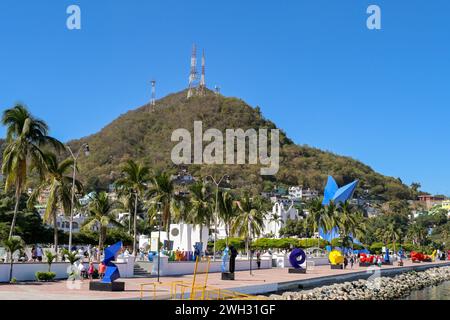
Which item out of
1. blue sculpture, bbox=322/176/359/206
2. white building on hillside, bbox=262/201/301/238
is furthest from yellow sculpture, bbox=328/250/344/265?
white building on hillside, bbox=262/201/301/238

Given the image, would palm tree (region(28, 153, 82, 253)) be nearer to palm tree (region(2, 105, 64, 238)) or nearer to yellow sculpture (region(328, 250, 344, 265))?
palm tree (region(2, 105, 64, 238))

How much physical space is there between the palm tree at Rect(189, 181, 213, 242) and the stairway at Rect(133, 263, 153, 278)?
28.1 meters

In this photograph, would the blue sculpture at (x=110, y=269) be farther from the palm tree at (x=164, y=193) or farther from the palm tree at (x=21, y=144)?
the palm tree at (x=164, y=193)

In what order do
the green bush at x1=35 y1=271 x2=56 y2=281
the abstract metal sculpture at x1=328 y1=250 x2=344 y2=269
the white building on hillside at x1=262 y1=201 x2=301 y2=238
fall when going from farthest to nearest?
the white building on hillside at x1=262 y1=201 x2=301 y2=238
the abstract metal sculpture at x1=328 y1=250 x2=344 y2=269
the green bush at x1=35 y1=271 x2=56 y2=281

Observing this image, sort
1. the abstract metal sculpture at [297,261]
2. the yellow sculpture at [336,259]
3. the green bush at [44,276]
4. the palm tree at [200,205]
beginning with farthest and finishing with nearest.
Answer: the palm tree at [200,205] < the yellow sculpture at [336,259] < the abstract metal sculpture at [297,261] < the green bush at [44,276]

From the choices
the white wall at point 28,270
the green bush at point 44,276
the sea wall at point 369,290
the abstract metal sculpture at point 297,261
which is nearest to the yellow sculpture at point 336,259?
the sea wall at point 369,290

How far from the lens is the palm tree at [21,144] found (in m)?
38.0

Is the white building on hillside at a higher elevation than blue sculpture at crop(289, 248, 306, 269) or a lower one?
higher

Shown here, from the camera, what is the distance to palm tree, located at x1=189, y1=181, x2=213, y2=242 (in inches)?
2687

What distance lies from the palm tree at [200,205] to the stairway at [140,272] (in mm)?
28148

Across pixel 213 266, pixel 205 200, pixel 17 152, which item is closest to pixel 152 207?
pixel 205 200

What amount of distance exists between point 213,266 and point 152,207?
17.2 m
